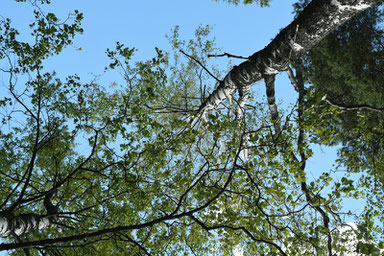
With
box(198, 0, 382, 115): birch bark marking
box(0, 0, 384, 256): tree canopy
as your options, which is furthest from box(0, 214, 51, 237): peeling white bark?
box(198, 0, 382, 115): birch bark marking

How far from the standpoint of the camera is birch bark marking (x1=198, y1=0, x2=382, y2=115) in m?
5.71

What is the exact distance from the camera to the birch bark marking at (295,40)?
571 cm

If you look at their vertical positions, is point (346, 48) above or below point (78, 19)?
above

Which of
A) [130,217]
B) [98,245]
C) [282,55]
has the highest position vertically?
[282,55]

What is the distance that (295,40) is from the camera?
6.40 m

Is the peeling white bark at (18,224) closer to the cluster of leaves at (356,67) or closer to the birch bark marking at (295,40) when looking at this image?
the birch bark marking at (295,40)

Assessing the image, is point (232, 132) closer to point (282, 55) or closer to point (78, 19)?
point (282, 55)

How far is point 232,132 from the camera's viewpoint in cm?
829

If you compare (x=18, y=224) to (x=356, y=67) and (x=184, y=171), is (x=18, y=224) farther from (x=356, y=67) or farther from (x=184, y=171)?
(x=356, y=67)

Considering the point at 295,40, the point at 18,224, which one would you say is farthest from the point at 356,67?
the point at 18,224

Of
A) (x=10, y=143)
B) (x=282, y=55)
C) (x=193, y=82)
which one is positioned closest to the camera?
(x=282, y=55)

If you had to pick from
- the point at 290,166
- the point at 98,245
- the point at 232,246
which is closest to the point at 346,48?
the point at 290,166

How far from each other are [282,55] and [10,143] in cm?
813

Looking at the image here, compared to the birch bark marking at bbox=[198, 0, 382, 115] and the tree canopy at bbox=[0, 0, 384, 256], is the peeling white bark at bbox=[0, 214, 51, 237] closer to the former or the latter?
the tree canopy at bbox=[0, 0, 384, 256]
